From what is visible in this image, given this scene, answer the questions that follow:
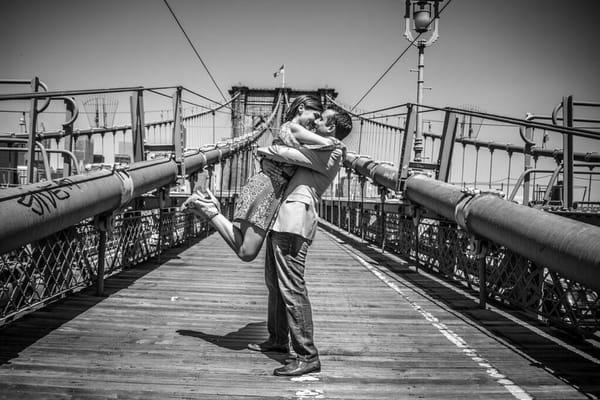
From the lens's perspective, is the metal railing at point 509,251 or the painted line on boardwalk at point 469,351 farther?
the metal railing at point 509,251

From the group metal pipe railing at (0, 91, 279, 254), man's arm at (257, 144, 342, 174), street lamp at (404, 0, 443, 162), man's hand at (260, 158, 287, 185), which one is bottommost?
metal pipe railing at (0, 91, 279, 254)

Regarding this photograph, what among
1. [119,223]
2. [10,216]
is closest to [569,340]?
[10,216]

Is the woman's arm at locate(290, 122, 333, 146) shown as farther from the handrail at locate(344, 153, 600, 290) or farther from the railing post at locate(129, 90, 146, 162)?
the railing post at locate(129, 90, 146, 162)

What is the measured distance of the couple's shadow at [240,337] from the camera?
2993 mm

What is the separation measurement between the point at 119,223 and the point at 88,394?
3422 millimetres

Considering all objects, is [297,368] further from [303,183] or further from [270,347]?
[303,183]

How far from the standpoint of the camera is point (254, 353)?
9.55ft

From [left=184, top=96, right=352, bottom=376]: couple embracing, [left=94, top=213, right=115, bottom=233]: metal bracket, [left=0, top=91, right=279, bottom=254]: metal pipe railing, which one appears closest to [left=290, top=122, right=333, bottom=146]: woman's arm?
[left=184, top=96, right=352, bottom=376]: couple embracing

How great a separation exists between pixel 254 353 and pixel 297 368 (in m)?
0.45

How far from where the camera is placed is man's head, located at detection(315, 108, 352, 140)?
2693mm

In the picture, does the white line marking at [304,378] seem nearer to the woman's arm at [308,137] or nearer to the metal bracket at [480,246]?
the woman's arm at [308,137]

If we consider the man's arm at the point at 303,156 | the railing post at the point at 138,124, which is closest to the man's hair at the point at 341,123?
the man's arm at the point at 303,156

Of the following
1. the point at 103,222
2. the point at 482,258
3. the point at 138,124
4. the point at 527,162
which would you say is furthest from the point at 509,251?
the point at 138,124

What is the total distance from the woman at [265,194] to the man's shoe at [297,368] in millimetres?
612
